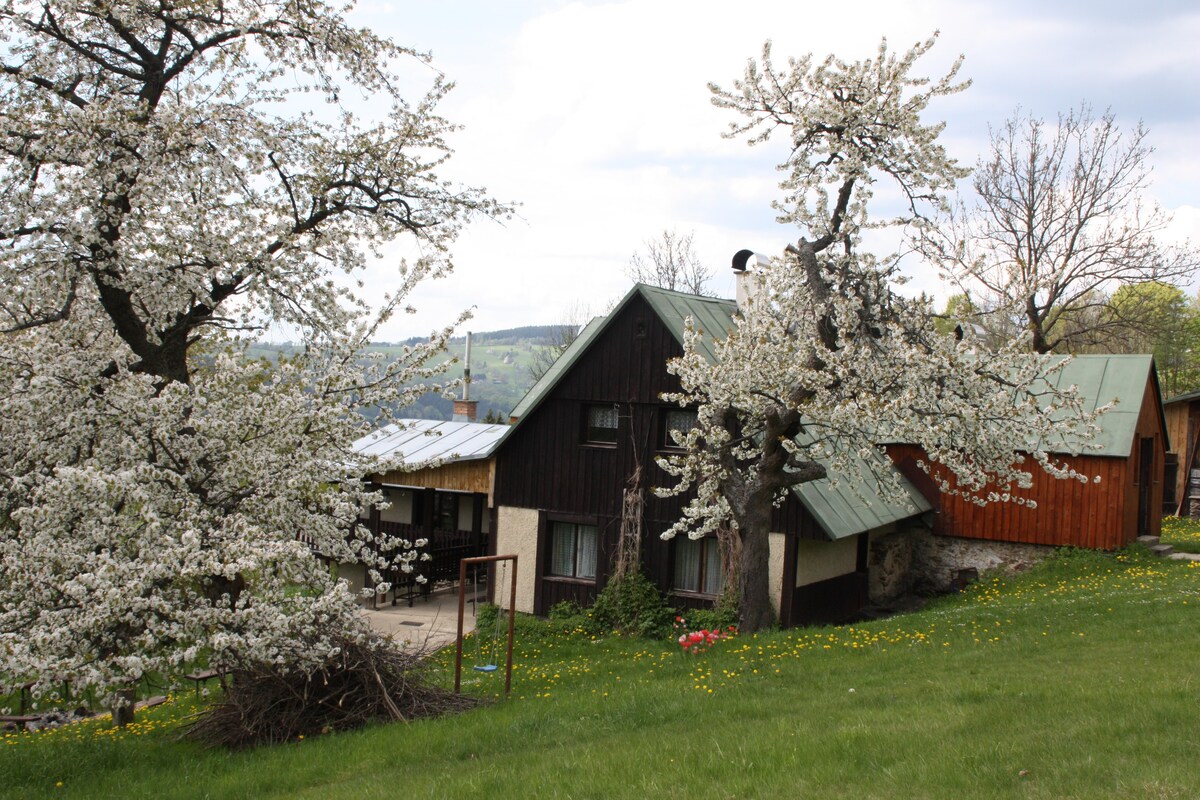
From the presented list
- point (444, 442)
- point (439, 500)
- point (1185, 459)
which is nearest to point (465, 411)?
point (439, 500)

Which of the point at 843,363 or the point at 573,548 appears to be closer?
the point at 843,363

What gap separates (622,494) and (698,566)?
6.98 ft

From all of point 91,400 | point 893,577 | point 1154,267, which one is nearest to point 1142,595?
point 893,577

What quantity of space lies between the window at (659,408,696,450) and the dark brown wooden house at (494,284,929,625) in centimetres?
2

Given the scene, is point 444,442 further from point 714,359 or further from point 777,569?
point 777,569

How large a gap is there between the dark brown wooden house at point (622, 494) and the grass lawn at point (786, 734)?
4.50 m

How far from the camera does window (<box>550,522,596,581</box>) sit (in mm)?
20953

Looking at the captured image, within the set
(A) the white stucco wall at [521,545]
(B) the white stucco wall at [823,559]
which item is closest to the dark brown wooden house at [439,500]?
(A) the white stucco wall at [521,545]

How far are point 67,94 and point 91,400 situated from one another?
318 cm

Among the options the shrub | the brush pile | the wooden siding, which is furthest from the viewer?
the wooden siding

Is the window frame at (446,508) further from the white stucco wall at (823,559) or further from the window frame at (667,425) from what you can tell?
the white stucco wall at (823,559)

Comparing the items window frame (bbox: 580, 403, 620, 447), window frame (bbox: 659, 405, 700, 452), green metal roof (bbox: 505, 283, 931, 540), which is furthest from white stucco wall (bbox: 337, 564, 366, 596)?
window frame (bbox: 659, 405, 700, 452)

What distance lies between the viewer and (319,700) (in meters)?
10.9

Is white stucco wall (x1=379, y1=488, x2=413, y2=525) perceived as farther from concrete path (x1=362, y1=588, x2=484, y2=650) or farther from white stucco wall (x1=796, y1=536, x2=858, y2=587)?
white stucco wall (x1=796, y1=536, x2=858, y2=587)
